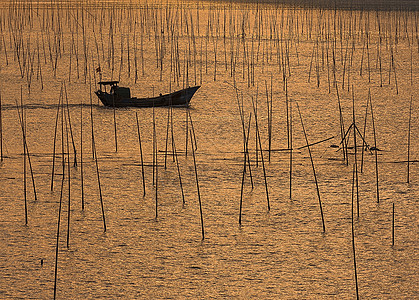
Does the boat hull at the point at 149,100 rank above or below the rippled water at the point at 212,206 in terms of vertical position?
above

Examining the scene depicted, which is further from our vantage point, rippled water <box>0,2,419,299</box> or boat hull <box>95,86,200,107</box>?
boat hull <box>95,86,200,107</box>

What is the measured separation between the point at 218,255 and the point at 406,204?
87 centimetres

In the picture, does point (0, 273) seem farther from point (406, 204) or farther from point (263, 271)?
point (406, 204)

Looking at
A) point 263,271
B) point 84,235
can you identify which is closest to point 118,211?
point 84,235

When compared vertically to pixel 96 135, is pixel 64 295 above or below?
below

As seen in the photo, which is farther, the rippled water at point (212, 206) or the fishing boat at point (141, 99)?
the fishing boat at point (141, 99)

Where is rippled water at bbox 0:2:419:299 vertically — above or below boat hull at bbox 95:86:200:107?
below

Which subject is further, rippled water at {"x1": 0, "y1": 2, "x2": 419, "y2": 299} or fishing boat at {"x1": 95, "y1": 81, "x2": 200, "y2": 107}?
fishing boat at {"x1": 95, "y1": 81, "x2": 200, "y2": 107}

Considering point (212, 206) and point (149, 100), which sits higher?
point (149, 100)

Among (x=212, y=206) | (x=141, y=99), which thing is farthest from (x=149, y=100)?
(x=212, y=206)

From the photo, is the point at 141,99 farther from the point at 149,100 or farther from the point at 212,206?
the point at 212,206

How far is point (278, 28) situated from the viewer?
28.0 feet

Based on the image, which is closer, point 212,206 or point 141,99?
point 212,206

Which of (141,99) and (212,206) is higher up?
(141,99)
